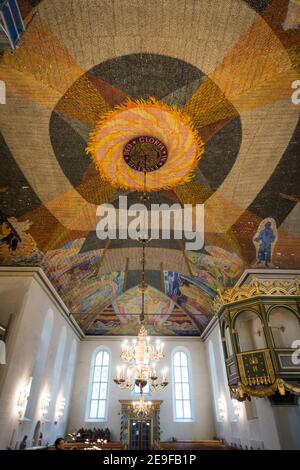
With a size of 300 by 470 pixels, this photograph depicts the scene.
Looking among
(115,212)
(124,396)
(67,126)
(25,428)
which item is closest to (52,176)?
(67,126)

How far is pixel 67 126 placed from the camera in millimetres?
7047

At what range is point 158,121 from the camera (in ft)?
23.2

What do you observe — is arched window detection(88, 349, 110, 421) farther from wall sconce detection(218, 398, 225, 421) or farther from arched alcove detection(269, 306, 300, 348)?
arched alcove detection(269, 306, 300, 348)

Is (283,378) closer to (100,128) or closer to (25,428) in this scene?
(100,128)

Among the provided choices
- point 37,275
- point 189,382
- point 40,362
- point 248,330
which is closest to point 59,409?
point 40,362

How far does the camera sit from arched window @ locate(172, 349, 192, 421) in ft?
50.7

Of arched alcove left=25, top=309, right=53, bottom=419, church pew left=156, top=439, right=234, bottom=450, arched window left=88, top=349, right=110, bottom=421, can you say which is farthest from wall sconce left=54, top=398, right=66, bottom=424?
church pew left=156, top=439, right=234, bottom=450

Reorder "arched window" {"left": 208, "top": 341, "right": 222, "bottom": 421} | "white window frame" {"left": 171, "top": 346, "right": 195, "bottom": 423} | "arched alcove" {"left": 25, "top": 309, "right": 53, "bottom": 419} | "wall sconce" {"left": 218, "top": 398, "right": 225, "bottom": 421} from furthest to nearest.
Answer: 1. "white window frame" {"left": 171, "top": 346, "right": 195, "bottom": 423}
2. "arched window" {"left": 208, "top": 341, "right": 222, "bottom": 421}
3. "wall sconce" {"left": 218, "top": 398, "right": 225, "bottom": 421}
4. "arched alcove" {"left": 25, "top": 309, "right": 53, "bottom": 419}

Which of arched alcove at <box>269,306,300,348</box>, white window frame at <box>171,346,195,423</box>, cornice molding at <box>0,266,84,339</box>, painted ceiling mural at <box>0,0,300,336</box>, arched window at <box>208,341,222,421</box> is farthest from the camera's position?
white window frame at <box>171,346,195,423</box>

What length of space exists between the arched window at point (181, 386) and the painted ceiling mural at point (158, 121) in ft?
27.3

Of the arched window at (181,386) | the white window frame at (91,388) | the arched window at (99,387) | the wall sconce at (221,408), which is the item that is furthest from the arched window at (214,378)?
the arched window at (99,387)

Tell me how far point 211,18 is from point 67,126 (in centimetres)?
395

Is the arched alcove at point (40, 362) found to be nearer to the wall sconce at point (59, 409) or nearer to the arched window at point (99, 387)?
the wall sconce at point (59, 409)

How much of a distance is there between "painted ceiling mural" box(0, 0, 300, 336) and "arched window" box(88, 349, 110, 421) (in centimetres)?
816
